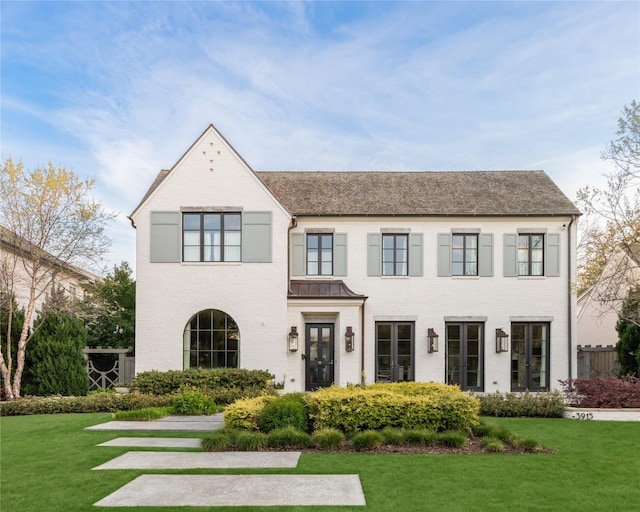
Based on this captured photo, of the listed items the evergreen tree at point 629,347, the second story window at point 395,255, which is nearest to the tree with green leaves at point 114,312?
the second story window at point 395,255

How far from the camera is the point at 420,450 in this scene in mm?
9344

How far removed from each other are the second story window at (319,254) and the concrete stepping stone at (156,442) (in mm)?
9262

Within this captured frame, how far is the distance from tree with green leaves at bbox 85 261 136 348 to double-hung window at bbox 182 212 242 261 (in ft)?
14.5

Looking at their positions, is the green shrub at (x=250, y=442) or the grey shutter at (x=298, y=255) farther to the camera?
the grey shutter at (x=298, y=255)

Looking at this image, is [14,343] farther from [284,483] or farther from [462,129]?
[462,129]

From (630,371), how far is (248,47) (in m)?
16.5

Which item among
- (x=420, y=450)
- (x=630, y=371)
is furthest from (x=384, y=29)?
(x=630, y=371)

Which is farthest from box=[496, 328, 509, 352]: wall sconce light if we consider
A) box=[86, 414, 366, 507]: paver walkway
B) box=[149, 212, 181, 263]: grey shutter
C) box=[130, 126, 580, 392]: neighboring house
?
box=[149, 212, 181, 263]: grey shutter

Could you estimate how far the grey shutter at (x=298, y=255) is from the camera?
1884 centimetres

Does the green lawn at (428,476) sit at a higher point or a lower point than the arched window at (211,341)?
lower

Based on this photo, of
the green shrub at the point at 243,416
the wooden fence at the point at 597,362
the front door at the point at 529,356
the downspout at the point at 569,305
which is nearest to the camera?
the green shrub at the point at 243,416

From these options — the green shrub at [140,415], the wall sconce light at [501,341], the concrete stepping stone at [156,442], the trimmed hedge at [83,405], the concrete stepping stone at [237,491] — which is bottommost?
the trimmed hedge at [83,405]

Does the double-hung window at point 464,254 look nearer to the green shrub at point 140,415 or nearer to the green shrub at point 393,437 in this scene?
the green shrub at point 393,437

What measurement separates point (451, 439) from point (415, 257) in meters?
9.90
